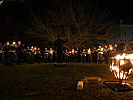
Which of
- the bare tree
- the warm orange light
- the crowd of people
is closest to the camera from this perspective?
the warm orange light

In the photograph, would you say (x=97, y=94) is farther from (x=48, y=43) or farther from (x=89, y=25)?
(x=48, y=43)

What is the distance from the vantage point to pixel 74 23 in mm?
22781

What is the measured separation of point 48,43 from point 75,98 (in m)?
21.8

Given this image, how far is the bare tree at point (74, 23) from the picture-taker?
22.9 metres

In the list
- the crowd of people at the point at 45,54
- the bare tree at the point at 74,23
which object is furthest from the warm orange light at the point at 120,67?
the bare tree at the point at 74,23

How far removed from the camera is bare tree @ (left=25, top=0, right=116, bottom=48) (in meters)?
22.9

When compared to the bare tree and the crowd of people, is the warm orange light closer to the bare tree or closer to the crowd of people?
the crowd of people

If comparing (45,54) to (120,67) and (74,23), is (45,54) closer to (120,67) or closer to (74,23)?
(74,23)

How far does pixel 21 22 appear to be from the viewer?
26.9 metres

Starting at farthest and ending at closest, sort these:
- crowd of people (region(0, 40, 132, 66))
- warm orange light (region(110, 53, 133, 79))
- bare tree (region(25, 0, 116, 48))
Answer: bare tree (region(25, 0, 116, 48)) < crowd of people (region(0, 40, 132, 66)) < warm orange light (region(110, 53, 133, 79))

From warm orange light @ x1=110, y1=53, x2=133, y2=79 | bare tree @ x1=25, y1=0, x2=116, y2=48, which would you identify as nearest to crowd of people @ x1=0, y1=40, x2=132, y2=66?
bare tree @ x1=25, y1=0, x2=116, y2=48

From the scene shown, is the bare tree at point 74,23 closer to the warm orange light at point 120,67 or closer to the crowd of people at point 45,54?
the crowd of people at point 45,54

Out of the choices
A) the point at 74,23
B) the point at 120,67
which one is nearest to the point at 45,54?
the point at 74,23

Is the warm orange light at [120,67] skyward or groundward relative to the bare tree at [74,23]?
groundward
